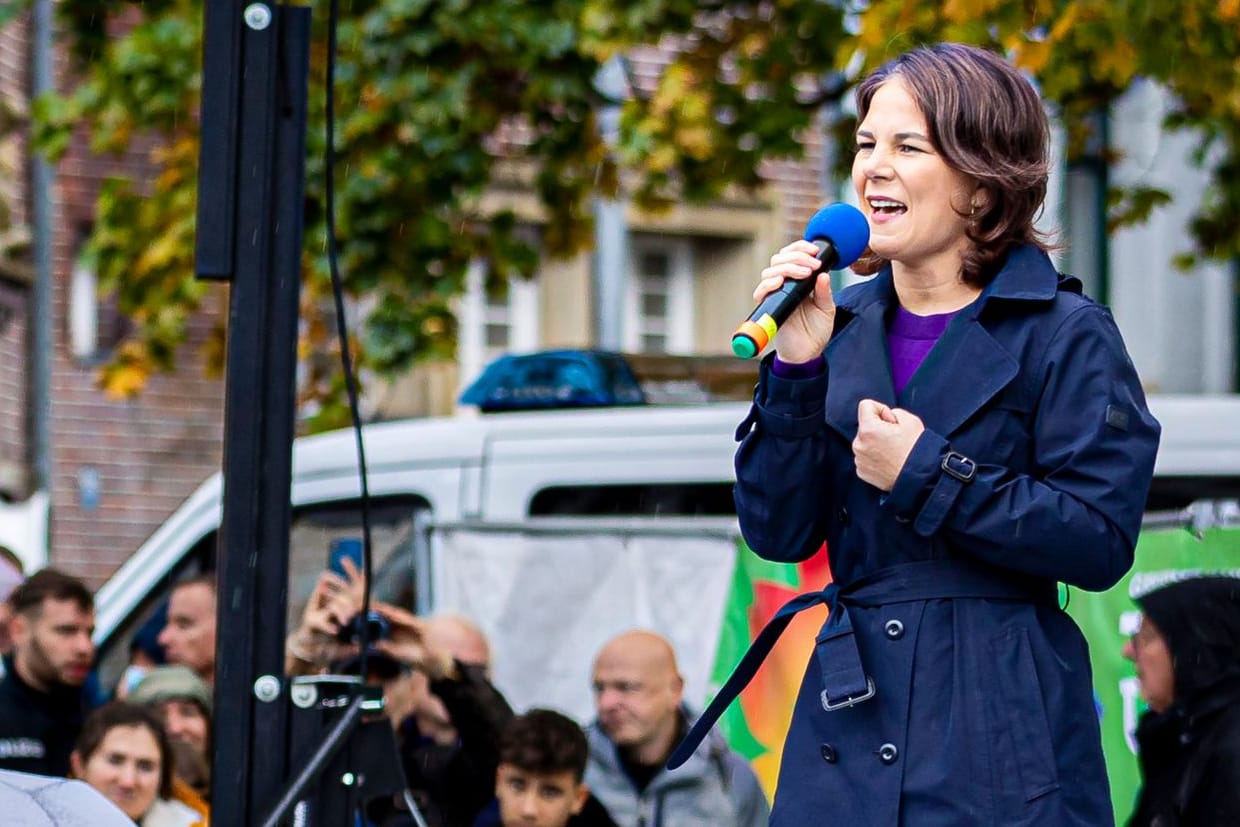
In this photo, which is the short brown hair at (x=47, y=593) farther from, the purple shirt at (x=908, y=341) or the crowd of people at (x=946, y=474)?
the purple shirt at (x=908, y=341)

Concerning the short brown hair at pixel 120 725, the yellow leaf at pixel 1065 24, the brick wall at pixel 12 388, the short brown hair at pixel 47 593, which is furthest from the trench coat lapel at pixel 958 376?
the brick wall at pixel 12 388

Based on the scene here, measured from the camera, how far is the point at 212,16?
350 centimetres

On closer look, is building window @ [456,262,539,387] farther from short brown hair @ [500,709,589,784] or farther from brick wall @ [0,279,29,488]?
short brown hair @ [500,709,589,784]

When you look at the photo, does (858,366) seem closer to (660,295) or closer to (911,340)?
(911,340)

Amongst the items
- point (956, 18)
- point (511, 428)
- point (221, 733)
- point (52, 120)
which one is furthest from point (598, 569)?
point (52, 120)

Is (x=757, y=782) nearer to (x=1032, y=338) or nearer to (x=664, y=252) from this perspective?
(x=1032, y=338)

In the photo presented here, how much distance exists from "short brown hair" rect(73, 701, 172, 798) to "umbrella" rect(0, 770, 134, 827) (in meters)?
3.36

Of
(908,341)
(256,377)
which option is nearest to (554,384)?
(256,377)

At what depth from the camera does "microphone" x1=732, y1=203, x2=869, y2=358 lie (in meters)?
2.75

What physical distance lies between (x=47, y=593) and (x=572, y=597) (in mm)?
1657

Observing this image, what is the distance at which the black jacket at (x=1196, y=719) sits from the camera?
207 inches

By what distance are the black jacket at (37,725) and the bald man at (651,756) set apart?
163 centimetres

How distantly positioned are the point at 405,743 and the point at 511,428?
1.11m

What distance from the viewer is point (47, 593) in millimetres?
6895
